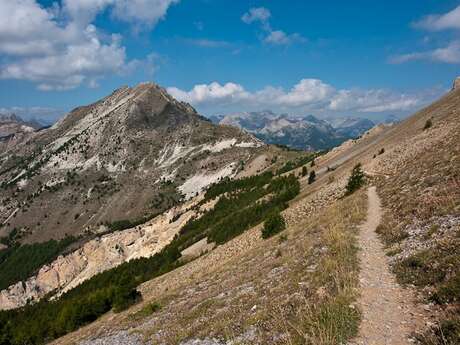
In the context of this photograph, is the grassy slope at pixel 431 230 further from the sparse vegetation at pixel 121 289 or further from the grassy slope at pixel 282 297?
the sparse vegetation at pixel 121 289

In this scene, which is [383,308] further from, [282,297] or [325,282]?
[282,297]

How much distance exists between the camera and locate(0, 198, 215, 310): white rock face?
128 meters

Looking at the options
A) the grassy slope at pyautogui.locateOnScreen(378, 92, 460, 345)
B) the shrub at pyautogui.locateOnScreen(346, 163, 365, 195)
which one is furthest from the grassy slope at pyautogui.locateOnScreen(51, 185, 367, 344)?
the shrub at pyautogui.locateOnScreen(346, 163, 365, 195)

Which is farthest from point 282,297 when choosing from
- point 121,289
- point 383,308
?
point 121,289

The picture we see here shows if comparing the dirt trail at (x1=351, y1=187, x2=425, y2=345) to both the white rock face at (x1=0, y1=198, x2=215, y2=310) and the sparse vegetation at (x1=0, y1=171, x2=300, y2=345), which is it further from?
the white rock face at (x1=0, y1=198, x2=215, y2=310)

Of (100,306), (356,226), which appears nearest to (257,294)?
(356,226)

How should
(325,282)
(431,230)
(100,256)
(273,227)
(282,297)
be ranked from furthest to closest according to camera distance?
(100,256) → (273,227) → (431,230) → (282,297) → (325,282)

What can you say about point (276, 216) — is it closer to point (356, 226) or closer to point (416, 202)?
point (356, 226)

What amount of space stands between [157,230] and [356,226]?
4818 inches

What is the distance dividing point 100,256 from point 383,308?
157 metres

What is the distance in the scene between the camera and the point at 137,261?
113375mm

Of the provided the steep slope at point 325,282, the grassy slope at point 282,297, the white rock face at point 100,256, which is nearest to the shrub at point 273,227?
the grassy slope at point 282,297

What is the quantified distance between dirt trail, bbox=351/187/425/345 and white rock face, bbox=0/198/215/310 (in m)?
105

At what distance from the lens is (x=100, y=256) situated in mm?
155625
